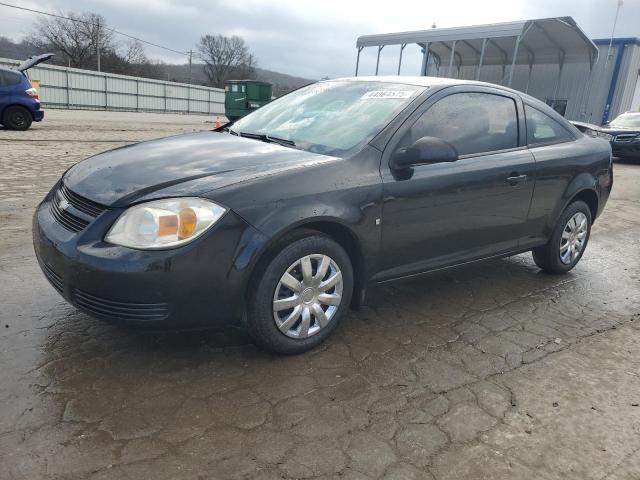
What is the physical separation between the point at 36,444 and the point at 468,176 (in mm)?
2872

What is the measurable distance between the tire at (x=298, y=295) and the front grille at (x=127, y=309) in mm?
456

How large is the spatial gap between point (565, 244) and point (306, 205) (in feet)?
9.53

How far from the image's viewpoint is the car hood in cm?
266

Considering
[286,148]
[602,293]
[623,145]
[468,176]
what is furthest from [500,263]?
[623,145]

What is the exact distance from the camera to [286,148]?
3.28 metres

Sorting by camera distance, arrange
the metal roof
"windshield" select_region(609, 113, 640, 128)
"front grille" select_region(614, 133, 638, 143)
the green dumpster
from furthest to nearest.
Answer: the green dumpster
the metal roof
"windshield" select_region(609, 113, 640, 128)
"front grille" select_region(614, 133, 638, 143)

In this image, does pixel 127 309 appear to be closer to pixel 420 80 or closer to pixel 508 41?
pixel 420 80

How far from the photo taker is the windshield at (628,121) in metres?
15.5

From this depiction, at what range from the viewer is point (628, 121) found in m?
15.7

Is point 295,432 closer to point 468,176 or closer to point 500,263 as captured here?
point 468,176

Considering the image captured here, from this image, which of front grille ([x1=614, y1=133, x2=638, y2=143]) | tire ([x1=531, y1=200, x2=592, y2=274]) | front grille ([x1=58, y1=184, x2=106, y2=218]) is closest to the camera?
front grille ([x1=58, y1=184, x2=106, y2=218])

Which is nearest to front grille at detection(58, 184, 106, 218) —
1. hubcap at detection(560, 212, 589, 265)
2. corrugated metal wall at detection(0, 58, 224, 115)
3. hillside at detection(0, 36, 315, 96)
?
hubcap at detection(560, 212, 589, 265)

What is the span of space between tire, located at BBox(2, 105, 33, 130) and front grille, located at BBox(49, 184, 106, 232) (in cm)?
1263

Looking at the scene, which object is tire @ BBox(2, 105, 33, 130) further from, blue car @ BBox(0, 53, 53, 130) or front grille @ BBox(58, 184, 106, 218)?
front grille @ BBox(58, 184, 106, 218)
